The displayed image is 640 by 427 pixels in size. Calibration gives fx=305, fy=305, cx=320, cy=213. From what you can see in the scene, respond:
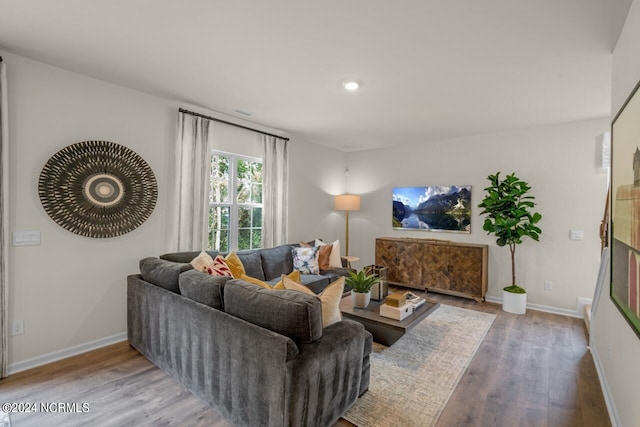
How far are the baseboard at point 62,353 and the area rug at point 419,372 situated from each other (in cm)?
254

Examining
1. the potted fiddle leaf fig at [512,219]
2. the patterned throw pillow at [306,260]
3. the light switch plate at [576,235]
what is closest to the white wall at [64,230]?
the patterned throw pillow at [306,260]

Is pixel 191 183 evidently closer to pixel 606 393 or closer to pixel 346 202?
pixel 346 202

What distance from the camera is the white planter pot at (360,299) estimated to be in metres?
3.07

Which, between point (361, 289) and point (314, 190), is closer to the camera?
point (361, 289)

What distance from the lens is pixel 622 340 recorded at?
6.28ft

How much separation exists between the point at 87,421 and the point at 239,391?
1089mm

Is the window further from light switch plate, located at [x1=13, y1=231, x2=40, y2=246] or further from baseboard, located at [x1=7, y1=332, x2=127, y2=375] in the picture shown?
light switch plate, located at [x1=13, y1=231, x2=40, y2=246]

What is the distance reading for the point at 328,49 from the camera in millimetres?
2359

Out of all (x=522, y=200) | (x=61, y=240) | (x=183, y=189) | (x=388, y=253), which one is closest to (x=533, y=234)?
(x=522, y=200)

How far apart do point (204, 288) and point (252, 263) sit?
1784 millimetres

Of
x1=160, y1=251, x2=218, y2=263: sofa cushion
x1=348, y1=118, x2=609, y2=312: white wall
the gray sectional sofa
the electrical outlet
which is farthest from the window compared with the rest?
x1=348, y1=118, x2=609, y2=312: white wall

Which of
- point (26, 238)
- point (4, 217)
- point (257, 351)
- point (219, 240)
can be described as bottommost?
point (257, 351)

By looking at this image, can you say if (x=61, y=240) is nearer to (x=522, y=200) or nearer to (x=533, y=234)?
(x=533, y=234)

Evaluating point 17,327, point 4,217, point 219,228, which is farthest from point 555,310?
point 4,217
